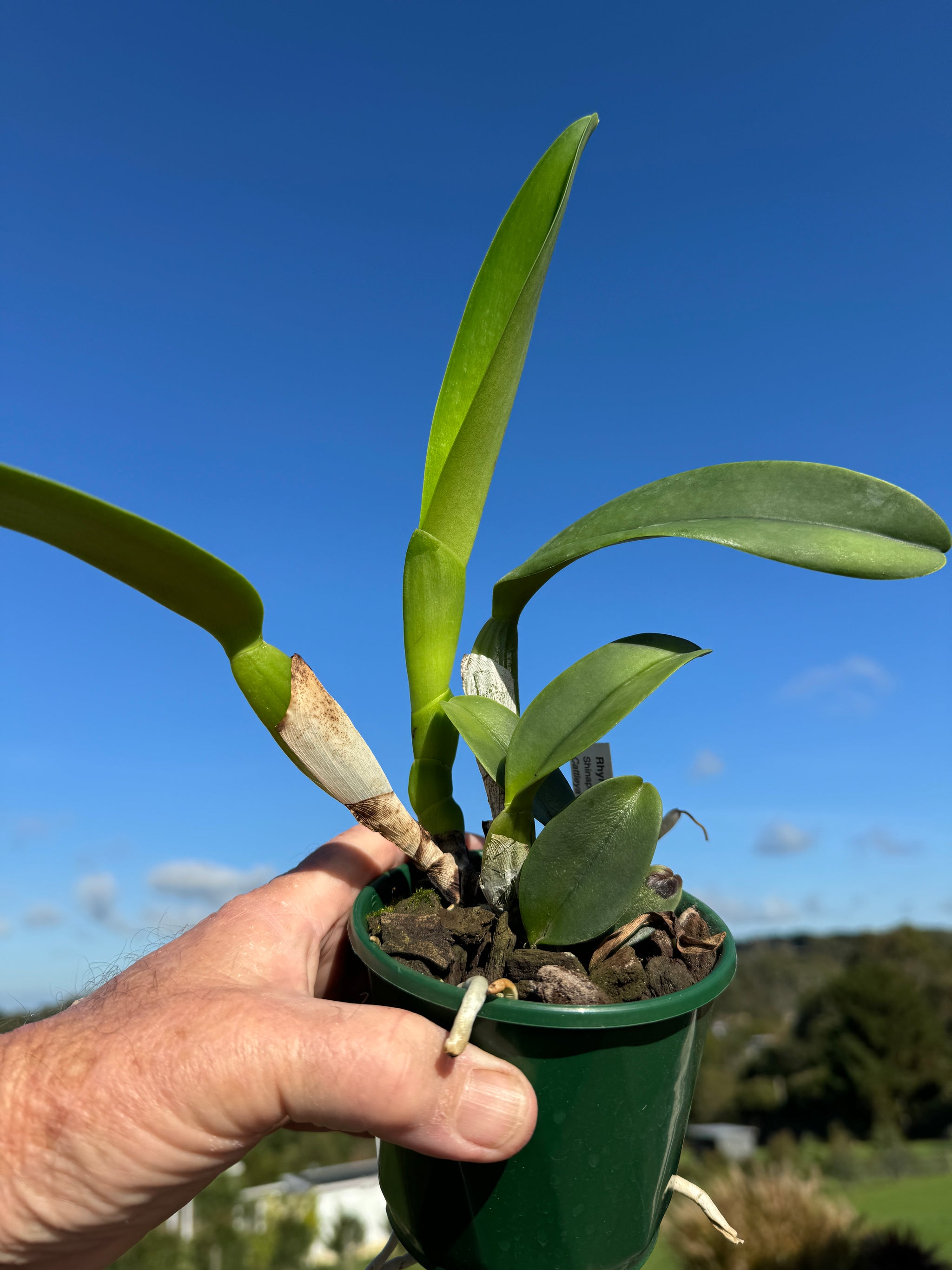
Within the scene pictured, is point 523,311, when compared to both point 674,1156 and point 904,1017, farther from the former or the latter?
point 904,1017

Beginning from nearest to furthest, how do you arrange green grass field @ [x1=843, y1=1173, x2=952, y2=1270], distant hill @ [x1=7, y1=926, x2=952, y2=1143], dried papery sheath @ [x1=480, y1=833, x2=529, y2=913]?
dried papery sheath @ [x1=480, y1=833, x2=529, y2=913] → green grass field @ [x1=843, y1=1173, x2=952, y2=1270] → distant hill @ [x1=7, y1=926, x2=952, y2=1143]

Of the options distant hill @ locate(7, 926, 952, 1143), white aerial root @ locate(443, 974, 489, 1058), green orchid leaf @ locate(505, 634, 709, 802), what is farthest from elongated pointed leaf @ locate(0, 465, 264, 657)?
distant hill @ locate(7, 926, 952, 1143)

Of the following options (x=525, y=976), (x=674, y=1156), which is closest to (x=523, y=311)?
(x=525, y=976)

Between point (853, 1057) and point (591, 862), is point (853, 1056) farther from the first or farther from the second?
point (591, 862)

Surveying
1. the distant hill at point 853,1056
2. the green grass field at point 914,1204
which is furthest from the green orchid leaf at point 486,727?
the distant hill at point 853,1056

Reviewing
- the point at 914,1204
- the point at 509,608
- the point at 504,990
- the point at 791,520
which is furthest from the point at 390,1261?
the point at 914,1204

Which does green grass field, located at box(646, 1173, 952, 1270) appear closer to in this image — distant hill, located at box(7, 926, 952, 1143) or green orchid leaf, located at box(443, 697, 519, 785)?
distant hill, located at box(7, 926, 952, 1143)
